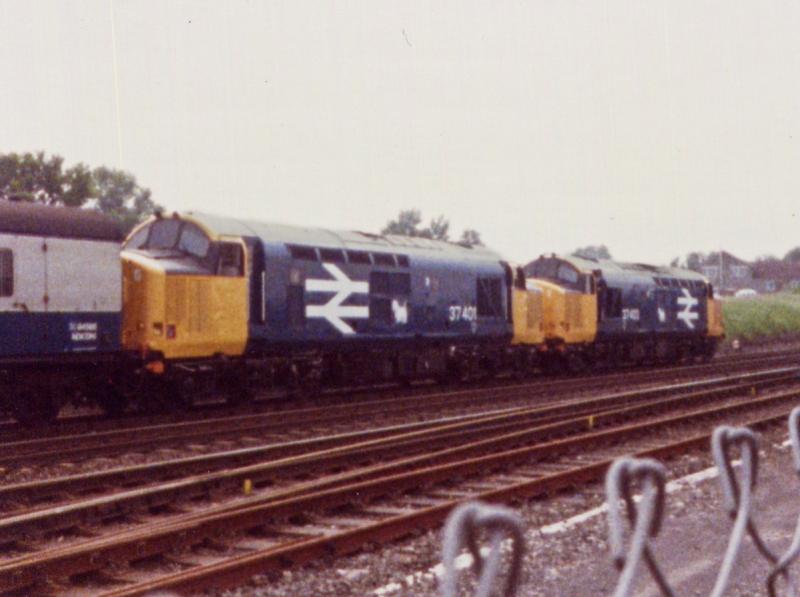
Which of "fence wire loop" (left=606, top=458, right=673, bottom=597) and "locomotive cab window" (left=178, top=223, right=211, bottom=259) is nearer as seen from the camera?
"fence wire loop" (left=606, top=458, right=673, bottom=597)

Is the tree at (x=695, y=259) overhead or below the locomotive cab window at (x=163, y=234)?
overhead

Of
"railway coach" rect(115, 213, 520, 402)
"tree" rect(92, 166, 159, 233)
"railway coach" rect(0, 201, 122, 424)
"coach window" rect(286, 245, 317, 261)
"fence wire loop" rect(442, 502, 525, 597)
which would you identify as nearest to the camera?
"fence wire loop" rect(442, 502, 525, 597)

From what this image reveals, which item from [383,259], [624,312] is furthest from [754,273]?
[383,259]

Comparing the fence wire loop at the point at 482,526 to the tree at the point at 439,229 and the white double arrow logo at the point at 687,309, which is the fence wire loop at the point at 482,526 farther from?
the tree at the point at 439,229

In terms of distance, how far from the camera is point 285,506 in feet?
28.5

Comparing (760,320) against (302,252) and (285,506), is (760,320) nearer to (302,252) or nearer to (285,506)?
(302,252)

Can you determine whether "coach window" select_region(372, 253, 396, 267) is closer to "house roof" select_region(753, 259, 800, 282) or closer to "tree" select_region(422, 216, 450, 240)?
"tree" select_region(422, 216, 450, 240)

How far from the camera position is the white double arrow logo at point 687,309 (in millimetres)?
35375

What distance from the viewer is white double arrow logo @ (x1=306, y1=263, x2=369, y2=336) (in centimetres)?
2009

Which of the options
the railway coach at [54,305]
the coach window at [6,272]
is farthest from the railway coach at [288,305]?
the coach window at [6,272]

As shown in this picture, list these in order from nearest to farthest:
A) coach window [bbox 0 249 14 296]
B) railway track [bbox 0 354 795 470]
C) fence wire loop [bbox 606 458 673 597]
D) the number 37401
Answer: fence wire loop [bbox 606 458 673 597]
railway track [bbox 0 354 795 470]
coach window [bbox 0 249 14 296]
the number 37401

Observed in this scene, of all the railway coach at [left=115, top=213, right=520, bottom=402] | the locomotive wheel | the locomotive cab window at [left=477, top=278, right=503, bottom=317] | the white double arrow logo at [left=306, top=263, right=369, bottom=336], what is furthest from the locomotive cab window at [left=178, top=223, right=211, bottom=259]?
the locomotive cab window at [left=477, top=278, right=503, bottom=317]

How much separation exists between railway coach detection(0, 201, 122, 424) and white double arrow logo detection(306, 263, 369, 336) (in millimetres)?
4567

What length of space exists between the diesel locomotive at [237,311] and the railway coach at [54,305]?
0.07 ft
